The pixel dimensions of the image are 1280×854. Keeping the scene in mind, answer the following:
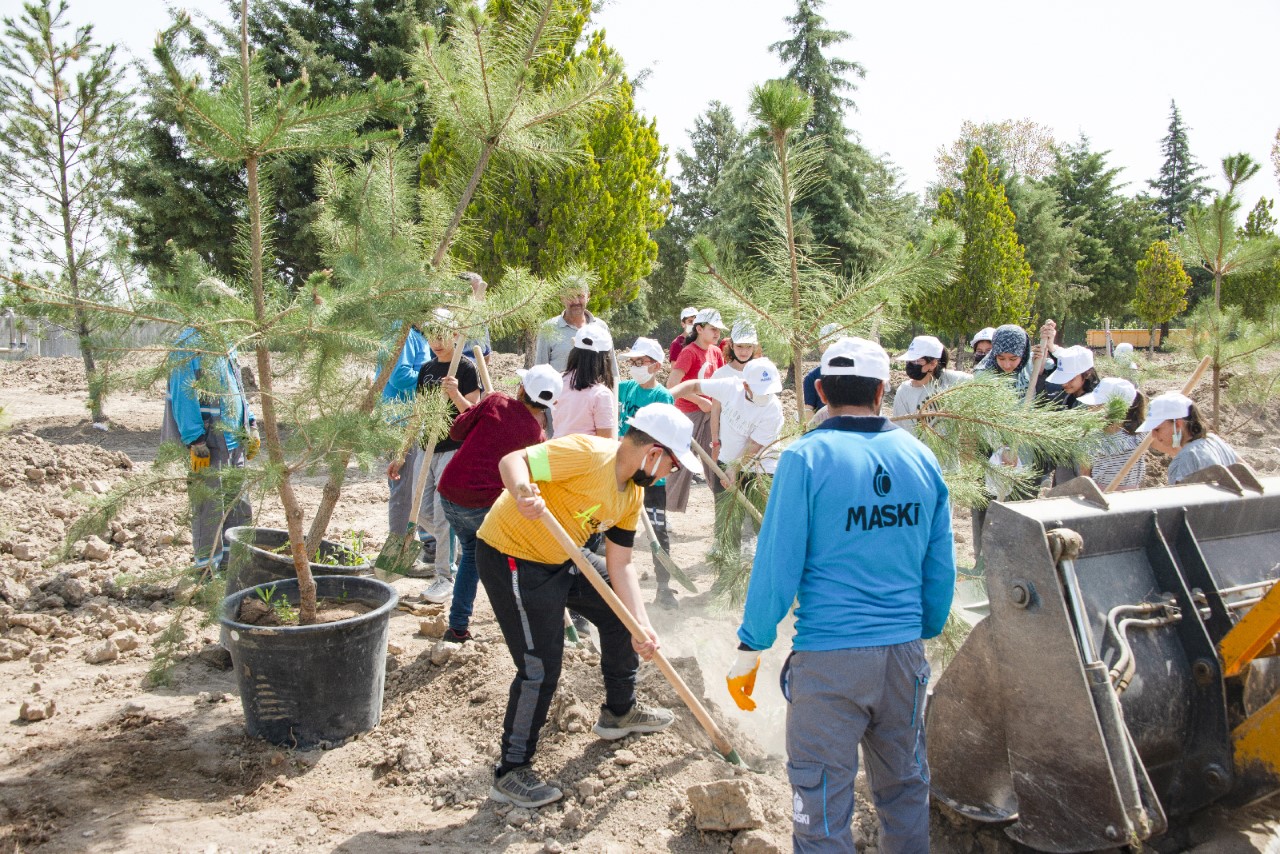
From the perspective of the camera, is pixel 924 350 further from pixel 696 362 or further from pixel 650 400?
pixel 696 362

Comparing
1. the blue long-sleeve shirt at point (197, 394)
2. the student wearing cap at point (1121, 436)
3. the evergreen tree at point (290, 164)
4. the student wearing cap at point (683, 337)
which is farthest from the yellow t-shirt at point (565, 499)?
the evergreen tree at point (290, 164)

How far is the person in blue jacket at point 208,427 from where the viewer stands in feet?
11.6

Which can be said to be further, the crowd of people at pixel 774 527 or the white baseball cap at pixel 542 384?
the white baseball cap at pixel 542 384

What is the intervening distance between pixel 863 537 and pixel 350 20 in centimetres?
1485

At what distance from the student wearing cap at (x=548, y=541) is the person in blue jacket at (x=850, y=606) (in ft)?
2.33

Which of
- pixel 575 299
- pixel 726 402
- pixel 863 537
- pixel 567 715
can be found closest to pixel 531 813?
pixel 567 715

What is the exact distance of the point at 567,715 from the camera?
3877 millimetres

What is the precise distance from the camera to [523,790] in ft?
11.1

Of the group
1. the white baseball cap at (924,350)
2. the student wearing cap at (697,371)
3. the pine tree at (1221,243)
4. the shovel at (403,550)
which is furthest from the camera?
the pine tree at (1221,243)

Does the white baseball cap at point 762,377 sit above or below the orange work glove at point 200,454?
above

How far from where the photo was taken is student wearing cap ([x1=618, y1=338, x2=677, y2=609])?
18.6 ft

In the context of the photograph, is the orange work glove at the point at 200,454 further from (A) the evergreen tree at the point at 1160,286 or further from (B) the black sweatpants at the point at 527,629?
(A) the evergreen tree at the point at 1160,286

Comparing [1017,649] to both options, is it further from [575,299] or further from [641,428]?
[575,299]

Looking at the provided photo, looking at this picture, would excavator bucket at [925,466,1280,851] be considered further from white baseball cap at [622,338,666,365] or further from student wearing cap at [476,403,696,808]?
white baseball cap at [622,338,666,365]
